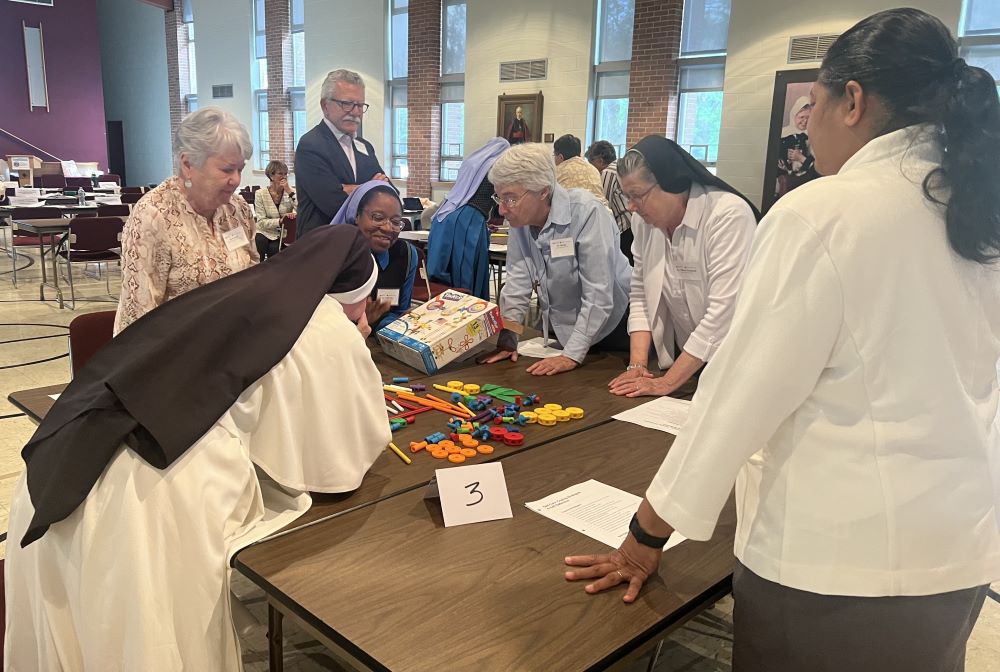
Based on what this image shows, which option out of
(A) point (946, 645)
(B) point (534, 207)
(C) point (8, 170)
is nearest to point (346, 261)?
(B) point (534, 207)

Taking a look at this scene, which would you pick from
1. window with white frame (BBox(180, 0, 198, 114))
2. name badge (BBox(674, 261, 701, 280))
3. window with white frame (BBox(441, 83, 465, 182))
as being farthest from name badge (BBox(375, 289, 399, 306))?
window with white frame (BBox(180, 0, 198, 114))

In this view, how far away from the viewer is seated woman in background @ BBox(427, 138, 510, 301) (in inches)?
132

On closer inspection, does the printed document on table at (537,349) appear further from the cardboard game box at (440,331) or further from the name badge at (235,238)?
the name badge at (235,238)

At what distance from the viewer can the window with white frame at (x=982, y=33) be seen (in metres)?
7.12

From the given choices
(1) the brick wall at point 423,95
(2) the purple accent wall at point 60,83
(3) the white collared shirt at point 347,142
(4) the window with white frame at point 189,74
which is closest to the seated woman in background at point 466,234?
(3) the white collared shirt at point 347,142

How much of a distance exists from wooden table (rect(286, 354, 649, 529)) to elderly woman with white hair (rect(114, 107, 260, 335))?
32.8 inches

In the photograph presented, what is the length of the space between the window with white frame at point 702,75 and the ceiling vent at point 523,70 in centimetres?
206

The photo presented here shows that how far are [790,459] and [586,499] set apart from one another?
2.23ft

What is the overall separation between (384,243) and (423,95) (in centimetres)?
992

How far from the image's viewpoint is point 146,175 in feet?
59.7

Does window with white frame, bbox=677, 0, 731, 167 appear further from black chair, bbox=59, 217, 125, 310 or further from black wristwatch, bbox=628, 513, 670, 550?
black wristwatch, bbox=628, 513, 670, 550

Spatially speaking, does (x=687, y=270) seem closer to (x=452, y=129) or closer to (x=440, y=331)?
(x=440, y=331)

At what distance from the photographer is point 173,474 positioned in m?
1.34

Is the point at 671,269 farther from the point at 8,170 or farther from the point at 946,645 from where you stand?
the point at 8,170
